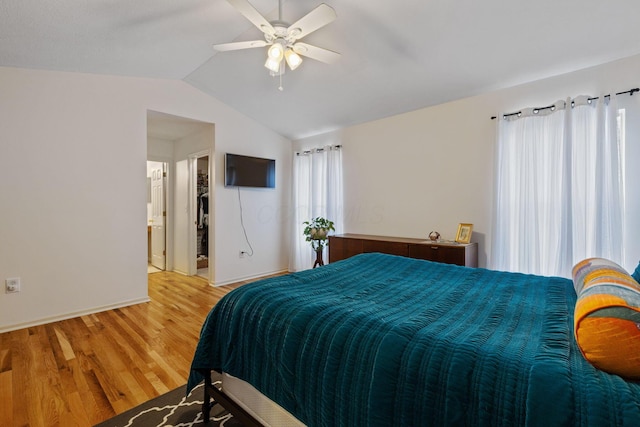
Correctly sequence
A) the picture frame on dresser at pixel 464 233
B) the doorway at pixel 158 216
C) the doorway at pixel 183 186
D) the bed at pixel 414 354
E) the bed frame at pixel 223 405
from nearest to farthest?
Result: the bed at pixel 414 354, the bed frame at pixel 223 405, the picture frame on dresser at pixel 464 233, the doorway at pixel 183 186, the doorway at pixel 158 216

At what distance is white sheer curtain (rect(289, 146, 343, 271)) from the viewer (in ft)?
15.0

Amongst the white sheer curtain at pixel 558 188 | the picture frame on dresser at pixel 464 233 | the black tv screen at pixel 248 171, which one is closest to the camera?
the white sheer curtain at pixel 558 188

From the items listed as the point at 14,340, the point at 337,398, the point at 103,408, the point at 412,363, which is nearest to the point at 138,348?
the point at 103,408

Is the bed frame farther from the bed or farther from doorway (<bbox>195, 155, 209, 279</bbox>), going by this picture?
doorway (<bbox>195, 155, 209, 279</bbox>)

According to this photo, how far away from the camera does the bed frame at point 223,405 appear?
1.41 m

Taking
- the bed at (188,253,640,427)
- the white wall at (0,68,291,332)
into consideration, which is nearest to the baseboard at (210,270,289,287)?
the white wall at (0,68,291,332)

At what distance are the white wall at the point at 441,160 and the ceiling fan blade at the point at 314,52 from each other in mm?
1793

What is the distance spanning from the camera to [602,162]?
250 cm

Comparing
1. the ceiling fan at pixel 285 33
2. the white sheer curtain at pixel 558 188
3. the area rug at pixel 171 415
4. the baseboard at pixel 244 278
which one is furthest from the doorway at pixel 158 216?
the white sheer curtain at pixel 558 188

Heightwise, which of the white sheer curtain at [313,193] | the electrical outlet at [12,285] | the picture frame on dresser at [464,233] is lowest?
the electrical outlet at [12,285]

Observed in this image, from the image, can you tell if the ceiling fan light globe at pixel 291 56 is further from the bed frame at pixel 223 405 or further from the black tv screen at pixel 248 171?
the black tv screen at pixel 248 171

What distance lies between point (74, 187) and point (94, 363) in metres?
1.92

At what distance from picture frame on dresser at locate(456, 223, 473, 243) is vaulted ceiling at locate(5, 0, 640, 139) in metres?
1.45

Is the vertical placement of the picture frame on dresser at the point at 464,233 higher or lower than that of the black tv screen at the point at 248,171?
lower
